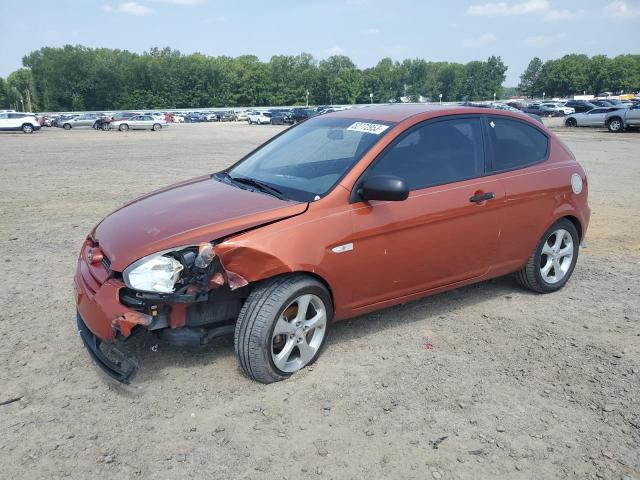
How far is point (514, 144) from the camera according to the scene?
4828mm

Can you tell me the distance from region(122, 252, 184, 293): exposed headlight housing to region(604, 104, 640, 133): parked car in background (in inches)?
1251

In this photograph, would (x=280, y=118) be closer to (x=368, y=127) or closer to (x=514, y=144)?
(x=514, y=144)

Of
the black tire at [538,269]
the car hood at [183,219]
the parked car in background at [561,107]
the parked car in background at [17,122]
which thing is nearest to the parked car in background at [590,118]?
the parked car in background at [561,107]

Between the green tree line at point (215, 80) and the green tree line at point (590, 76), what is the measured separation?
15591mm

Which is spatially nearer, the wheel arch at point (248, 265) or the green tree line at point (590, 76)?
the wheel arch at point (248, 265)

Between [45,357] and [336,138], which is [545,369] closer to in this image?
[336,138]

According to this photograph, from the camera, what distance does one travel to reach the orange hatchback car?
3.36 meters

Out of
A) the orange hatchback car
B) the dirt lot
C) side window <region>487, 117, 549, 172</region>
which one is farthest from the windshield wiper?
side window <region>487, 117, 549, 172</region>

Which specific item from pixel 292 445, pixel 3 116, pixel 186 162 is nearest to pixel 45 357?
pixel 292 445

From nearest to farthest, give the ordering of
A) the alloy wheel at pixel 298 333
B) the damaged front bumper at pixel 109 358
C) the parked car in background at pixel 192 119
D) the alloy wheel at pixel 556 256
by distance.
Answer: the damaged front bumper at pixel 109 358, the alloy wheel at pixel 298 333, the alloy wheel at pixel 556 256, the parked car in background at pixel 192 119

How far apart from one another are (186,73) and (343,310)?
127 metres

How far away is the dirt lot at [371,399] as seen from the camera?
2.84 m

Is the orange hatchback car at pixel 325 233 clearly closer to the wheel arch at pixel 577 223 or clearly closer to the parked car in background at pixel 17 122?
the wheel arch at pixel 577 223

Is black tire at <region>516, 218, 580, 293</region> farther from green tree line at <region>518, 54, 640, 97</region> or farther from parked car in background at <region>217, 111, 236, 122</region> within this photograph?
green tree line at <region>518, 54, 640, 97</region>
